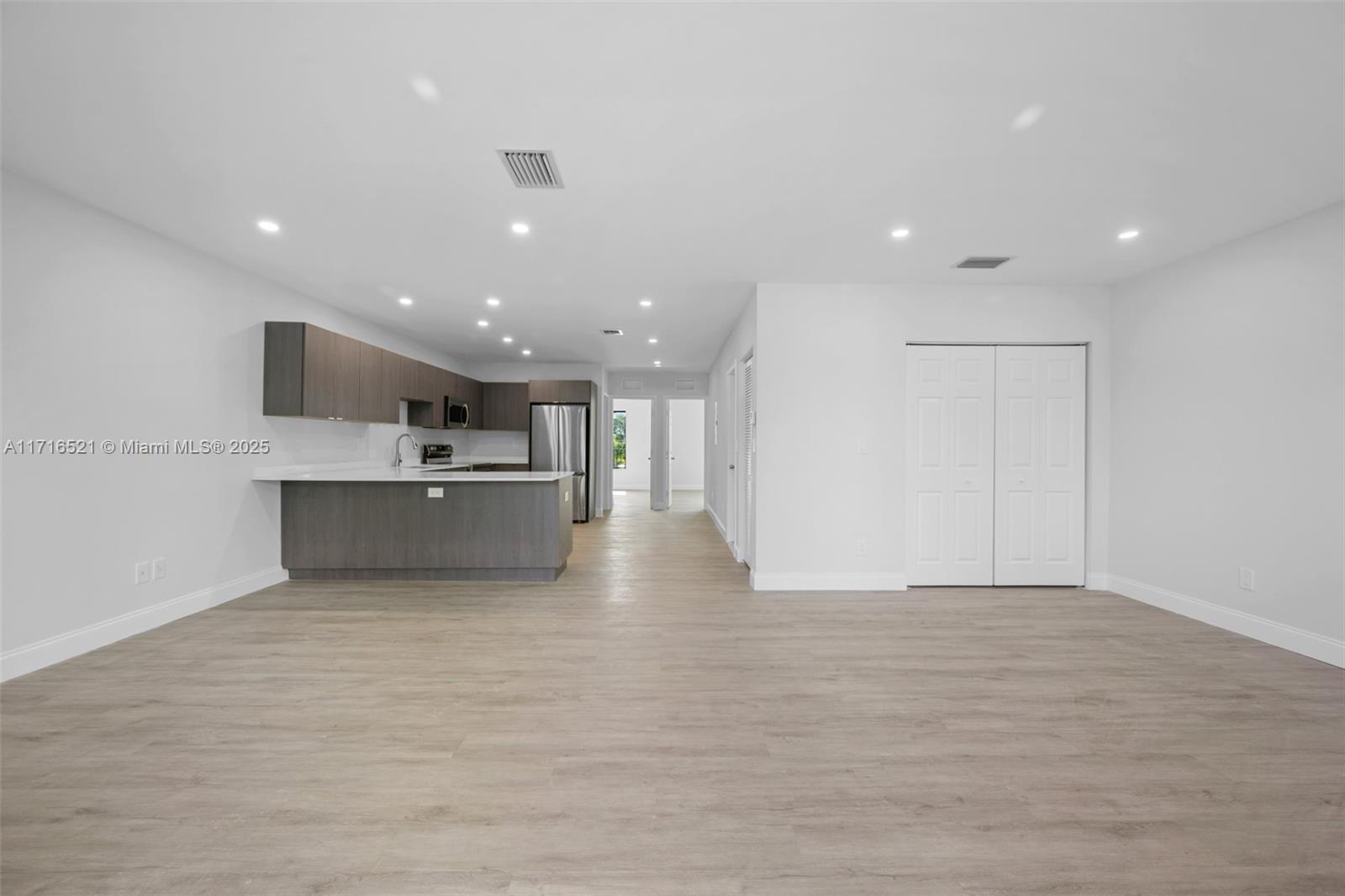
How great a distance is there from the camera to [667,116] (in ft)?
7.40

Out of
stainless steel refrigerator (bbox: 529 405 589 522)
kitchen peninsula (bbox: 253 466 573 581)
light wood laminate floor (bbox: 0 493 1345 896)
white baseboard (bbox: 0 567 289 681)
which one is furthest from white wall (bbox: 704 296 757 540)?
white baseboard (bbox: 0 567 289 681)

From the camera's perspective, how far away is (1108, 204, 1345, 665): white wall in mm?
3223

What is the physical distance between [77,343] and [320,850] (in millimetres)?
3328

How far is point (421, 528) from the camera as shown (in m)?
4.92

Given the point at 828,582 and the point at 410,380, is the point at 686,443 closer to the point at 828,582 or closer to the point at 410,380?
the point at 410,380

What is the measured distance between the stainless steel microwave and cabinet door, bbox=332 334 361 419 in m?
1.98

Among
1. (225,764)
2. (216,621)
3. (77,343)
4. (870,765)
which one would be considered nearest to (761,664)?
(870,765)

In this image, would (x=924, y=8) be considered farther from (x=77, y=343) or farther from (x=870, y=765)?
(x=77, y=343)

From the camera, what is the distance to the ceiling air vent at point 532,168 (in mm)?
2555

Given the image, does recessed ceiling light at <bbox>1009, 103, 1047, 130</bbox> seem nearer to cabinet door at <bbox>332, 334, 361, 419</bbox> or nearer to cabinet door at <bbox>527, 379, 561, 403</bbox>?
cabinet door at <bbox>332, 334, 361, 419</bbox>

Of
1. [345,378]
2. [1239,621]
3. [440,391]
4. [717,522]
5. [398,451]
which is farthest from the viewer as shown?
[717,522]

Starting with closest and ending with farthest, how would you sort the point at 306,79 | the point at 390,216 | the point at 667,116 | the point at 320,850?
the point at 320,850, the point at 306,79, the point at 667,116, the point at 390,216

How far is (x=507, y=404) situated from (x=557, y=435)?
3.46 ft

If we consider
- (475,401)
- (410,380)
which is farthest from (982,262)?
(475,401)
